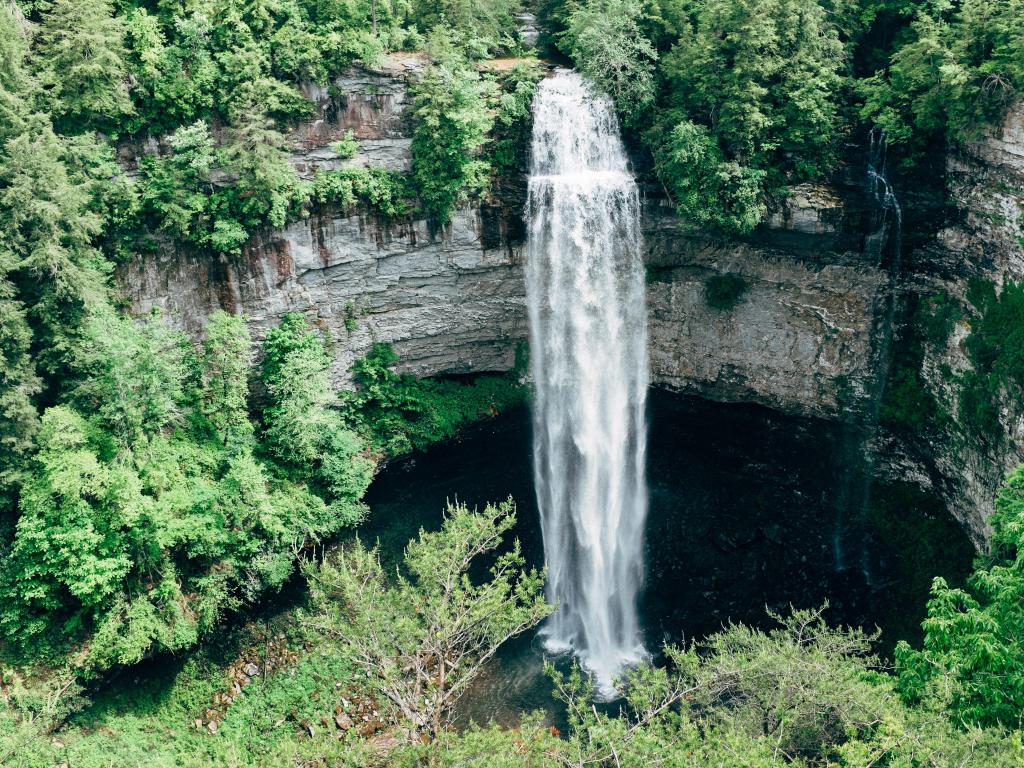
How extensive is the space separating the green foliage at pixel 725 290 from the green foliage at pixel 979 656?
10758 millimetres

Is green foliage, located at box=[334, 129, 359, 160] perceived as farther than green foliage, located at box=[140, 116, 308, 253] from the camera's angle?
Yes

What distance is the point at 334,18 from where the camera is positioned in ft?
70.4

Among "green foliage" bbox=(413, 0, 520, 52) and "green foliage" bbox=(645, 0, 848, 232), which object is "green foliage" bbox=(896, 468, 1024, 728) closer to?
"green foliage" bbox=(645, 0, 848, 232)

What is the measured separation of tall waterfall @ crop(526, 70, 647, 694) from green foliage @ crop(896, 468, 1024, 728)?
10424 mm

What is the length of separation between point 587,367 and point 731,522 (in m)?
6.29

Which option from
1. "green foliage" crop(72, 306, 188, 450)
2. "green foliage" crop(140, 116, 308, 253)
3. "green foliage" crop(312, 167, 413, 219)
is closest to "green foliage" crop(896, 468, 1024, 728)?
"green foliage" crop(312, 167, 413, 219)

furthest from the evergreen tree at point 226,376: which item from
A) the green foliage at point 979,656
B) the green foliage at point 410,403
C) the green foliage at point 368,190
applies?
the green foliage at point 979,656

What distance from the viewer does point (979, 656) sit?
38.6 feet

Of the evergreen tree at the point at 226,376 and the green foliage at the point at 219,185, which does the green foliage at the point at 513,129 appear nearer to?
the green foliage at the point at 219,185

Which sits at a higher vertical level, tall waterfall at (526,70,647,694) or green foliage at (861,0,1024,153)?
green foliage at (861,0,1024,153)

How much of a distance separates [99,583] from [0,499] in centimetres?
263

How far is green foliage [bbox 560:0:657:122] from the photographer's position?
2144cm

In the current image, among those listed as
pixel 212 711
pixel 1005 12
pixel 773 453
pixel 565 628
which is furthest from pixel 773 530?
pixel 212 711

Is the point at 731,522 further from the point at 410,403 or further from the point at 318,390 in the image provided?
the point at 318,390
